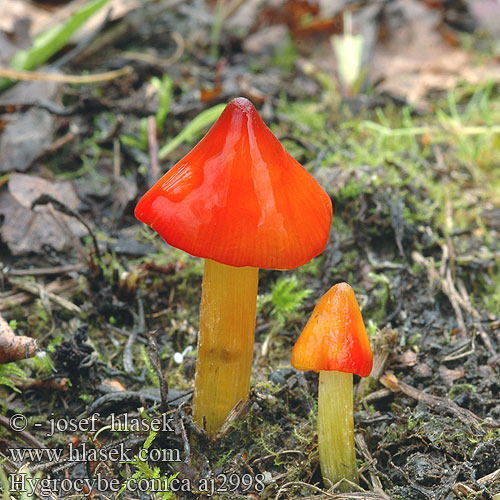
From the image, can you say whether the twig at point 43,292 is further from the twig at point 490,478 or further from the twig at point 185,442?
the twig at point 490,478

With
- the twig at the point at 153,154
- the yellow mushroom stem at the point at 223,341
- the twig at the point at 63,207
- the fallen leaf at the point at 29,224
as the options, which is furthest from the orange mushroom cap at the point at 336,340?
the twig at the point at 153,154

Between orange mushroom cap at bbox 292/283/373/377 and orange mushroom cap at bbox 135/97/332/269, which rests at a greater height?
orange mushroom cap at bbox 135/97/332/269

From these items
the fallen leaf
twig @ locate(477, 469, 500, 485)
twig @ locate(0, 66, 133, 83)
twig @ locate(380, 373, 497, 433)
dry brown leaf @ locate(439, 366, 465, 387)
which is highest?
twig @ locate(0, 66, 133, 83)

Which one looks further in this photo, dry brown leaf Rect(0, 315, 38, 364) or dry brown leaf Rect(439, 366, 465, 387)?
dry brown leaf Rect(439, 366, 465, 387)

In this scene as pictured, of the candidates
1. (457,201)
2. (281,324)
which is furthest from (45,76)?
(457,201)

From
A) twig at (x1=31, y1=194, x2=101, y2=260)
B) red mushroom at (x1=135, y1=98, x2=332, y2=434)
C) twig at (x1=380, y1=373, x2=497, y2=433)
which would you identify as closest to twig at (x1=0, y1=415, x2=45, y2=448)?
twig at (x1=31, y1=194, x2=101, y2=260)

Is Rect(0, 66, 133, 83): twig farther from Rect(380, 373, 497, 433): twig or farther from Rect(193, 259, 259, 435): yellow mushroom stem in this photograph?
Rect(380, 373, 497, 433): twig

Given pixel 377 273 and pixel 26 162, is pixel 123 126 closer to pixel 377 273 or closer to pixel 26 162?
pixel 26 162

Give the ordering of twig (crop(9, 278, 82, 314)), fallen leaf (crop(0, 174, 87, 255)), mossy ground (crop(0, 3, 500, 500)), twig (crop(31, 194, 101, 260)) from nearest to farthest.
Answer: mossy ground (crop(0, 3, 500, 500)) < twig (crop(31, 194, 101, 260)) < twig (crop(9, 278, 82, 314)) < fallen leaf (crop(0, 174, 87, 255))
